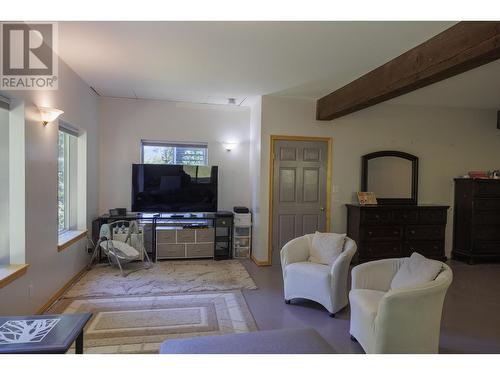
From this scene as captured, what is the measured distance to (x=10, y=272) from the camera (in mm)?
2502

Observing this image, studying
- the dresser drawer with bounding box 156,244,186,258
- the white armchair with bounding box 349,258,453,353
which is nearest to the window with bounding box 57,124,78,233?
the dresser drawer with bounding box 156,244,186,258

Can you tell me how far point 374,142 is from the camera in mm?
5285

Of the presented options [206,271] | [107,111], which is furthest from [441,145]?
[107,111]

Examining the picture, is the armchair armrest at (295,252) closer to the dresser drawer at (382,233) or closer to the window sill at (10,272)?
the dresser drawer at (382,233)

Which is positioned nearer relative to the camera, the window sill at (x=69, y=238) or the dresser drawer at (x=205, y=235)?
the window sill at (x=69, y=238)

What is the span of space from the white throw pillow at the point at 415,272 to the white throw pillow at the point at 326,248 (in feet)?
2.52

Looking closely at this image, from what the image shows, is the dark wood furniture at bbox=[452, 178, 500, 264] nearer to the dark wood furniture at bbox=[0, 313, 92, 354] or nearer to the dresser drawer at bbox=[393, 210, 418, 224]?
the dresser drawer at bbox=[393, 210, 418, 224]

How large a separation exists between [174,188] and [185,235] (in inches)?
30.5

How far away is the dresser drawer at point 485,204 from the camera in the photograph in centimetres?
511

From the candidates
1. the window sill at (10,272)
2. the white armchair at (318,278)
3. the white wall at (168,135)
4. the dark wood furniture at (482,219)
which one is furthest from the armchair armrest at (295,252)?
the dark wood furniture at (482,219)

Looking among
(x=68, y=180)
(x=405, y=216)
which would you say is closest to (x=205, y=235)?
(x=68, y=180)

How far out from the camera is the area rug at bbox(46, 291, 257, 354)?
258 cm
